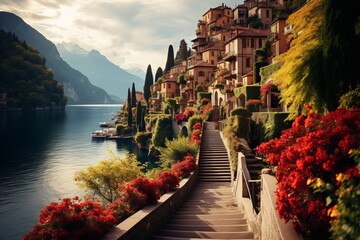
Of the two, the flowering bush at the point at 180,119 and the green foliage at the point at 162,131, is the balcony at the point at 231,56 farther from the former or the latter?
the green foliage at the point at 162,131

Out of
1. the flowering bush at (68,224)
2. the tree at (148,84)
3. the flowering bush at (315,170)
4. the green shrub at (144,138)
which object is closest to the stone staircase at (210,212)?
Result: the flowering bush at (68,224)

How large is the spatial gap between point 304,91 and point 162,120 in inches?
2097

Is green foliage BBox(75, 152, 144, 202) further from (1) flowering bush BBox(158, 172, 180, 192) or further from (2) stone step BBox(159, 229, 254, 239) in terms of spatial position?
(2) stone step BBox(159, 229, 254, 239)

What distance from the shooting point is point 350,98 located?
32.8ft

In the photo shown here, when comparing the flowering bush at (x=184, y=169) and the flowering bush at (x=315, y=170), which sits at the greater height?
the flowering bush at (x=315, y=170)

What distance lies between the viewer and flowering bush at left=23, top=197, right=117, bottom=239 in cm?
779

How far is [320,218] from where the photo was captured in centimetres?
639

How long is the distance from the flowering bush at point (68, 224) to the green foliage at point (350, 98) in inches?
325

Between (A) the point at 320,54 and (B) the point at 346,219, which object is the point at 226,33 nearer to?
(A) the point at 320,54

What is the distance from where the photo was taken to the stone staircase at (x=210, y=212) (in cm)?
1115

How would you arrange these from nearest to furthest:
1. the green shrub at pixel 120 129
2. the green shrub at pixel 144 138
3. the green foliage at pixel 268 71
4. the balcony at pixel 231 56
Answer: the green foliage at pixel 268 71
the balcony at pixel 231 56
the green shrub at pixel 144 138
the green shrub at pixel 120 129

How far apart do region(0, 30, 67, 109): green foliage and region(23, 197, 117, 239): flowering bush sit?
17090cm

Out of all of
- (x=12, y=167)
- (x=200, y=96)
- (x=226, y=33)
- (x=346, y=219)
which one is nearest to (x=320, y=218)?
(x=346, y=219)

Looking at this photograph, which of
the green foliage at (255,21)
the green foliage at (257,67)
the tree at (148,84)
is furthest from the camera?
the tree at (148,84)
